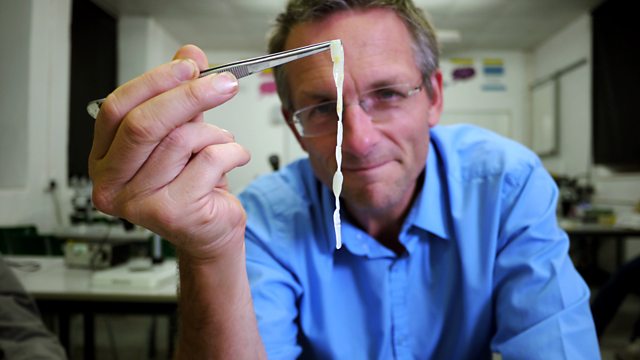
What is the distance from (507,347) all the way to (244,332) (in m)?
0.53

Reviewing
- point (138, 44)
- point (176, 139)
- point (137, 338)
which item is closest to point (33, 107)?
point (176, 139)

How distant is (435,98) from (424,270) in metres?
0.44

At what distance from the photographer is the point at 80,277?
1841 mm

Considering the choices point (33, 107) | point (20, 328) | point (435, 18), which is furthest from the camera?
point (435, 18)

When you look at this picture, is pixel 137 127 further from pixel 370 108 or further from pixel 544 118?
pixel 544 118

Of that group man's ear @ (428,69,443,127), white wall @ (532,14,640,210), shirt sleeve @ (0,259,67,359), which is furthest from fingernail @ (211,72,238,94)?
white wall @ (532,14,640,210)

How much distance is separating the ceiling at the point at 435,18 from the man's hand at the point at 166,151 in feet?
13.8

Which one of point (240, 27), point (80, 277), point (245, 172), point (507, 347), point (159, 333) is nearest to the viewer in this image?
point (507, 347)

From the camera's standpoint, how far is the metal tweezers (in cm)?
55

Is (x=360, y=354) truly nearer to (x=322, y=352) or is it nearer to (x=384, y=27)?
(x=322, y=352)

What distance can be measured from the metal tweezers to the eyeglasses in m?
0.39

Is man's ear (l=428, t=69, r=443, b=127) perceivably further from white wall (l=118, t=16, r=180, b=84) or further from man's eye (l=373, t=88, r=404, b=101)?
white wall (l=118, t=16, r=180, b=84)

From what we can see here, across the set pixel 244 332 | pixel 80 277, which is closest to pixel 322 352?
pixel 244 332

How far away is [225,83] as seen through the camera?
0.54m
